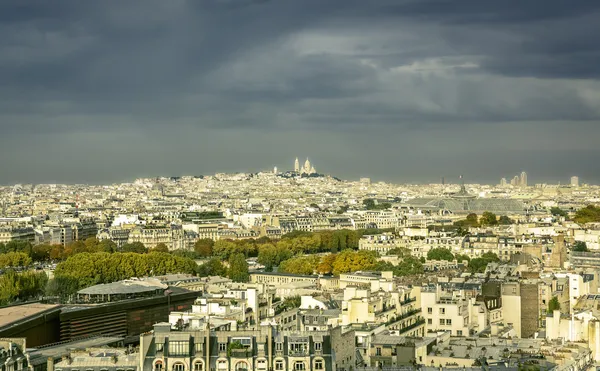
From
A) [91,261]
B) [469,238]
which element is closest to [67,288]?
[91,261]

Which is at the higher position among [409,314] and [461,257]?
[461,257]

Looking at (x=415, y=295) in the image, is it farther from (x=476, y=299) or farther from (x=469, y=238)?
(x=469, y=238)

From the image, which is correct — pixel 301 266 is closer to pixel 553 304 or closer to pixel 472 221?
pixel 553 304

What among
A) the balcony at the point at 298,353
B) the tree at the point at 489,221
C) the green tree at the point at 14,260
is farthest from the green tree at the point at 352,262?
the balcony at the point at 298,353

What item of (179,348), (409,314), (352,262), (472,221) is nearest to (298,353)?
(179,348)

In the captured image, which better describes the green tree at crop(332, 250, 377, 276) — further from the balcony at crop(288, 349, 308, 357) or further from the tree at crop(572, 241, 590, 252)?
the balcony at crop(288, 349, 308, 357)
